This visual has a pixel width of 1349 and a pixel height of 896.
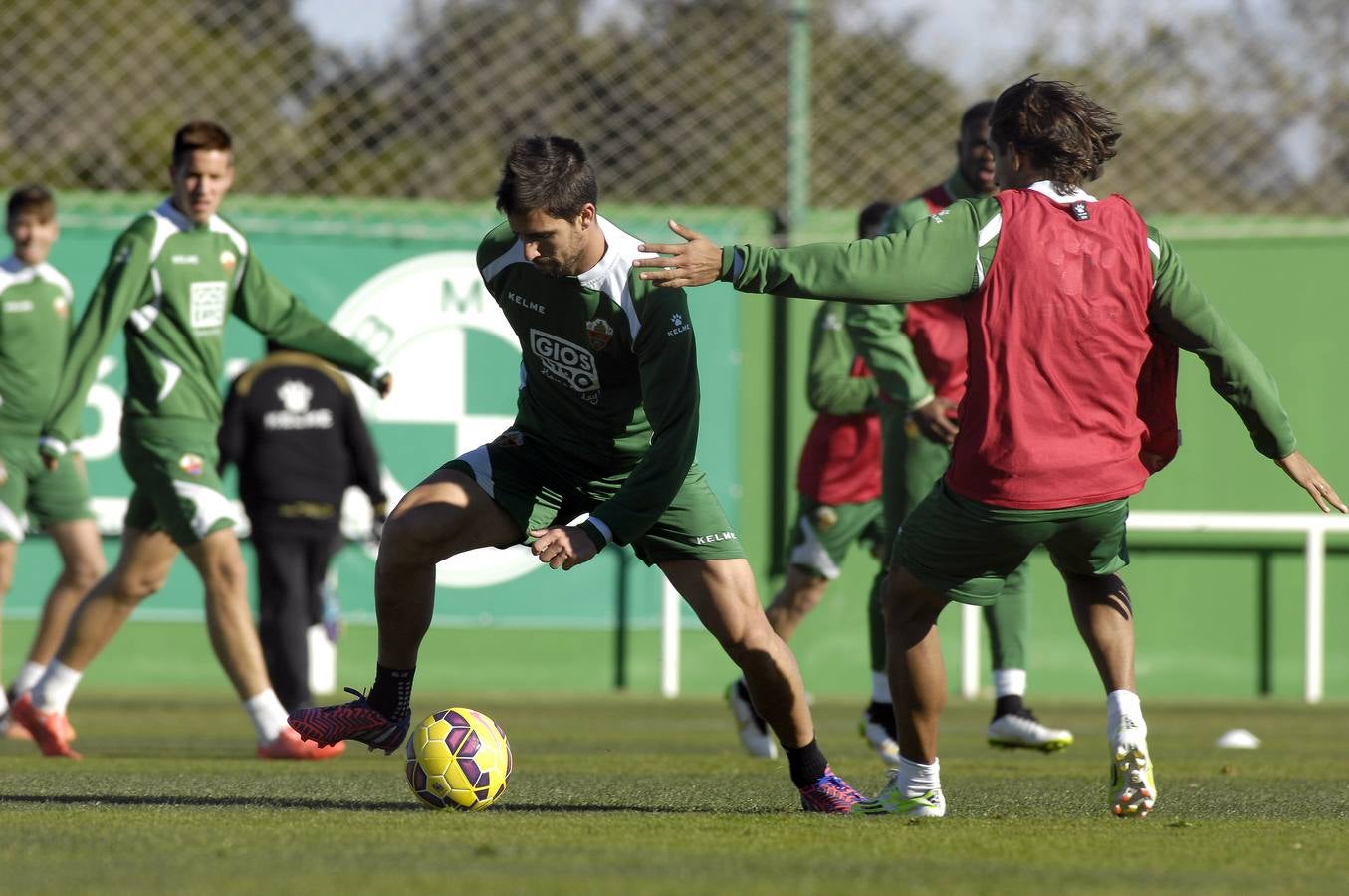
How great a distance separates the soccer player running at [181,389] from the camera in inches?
305

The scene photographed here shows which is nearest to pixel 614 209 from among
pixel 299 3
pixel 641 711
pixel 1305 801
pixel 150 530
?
pixel 299 3

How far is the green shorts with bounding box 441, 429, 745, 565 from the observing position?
18.8ft

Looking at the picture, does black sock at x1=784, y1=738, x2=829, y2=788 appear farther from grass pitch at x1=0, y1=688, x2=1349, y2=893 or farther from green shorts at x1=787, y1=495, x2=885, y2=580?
green shorts at x1=787, y1=495, x2=885, y2=580

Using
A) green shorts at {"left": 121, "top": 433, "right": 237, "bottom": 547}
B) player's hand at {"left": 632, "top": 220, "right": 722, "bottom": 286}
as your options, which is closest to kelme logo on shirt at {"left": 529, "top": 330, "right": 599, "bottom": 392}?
player's hand at {"left": 632, "top": 220, "right": 722, "bottom": 286}

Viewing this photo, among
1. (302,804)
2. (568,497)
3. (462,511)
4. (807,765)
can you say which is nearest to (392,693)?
(302,804)

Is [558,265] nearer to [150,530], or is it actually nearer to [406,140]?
[150,530]

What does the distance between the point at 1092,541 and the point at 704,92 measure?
9195 millimetres

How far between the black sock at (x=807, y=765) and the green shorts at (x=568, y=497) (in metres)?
0.59

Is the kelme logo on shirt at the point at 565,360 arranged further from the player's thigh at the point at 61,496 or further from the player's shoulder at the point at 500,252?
the player's thigh at the point at 61,496

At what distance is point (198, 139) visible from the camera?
7.74 meters

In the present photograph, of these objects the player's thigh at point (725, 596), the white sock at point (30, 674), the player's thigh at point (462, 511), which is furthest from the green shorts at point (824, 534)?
the white sock at point (30, 674)

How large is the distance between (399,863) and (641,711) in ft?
23.4

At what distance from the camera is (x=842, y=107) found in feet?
47.3

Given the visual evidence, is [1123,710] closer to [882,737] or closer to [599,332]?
[599,332]
